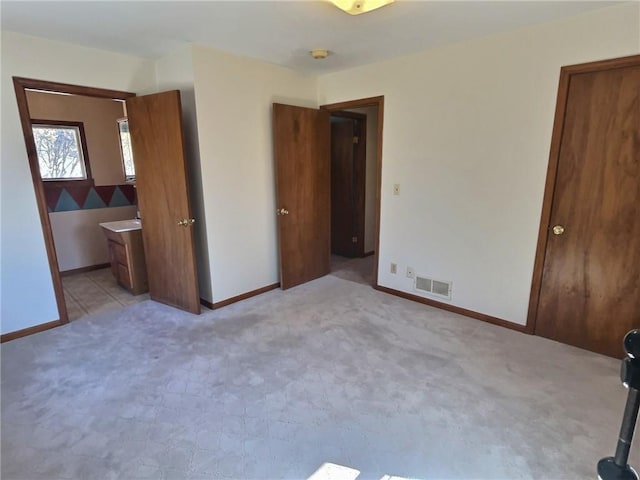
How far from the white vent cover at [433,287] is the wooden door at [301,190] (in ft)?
4.08

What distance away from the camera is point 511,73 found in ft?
8.45

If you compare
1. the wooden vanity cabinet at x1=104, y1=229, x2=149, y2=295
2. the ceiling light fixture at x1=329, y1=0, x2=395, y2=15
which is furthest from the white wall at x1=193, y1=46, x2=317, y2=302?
the ceiling light fixture at x1=329, y1=0, x2=395, y2=15

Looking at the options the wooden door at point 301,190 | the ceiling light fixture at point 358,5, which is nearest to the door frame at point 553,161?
the ceiling light fixture at point 358,5

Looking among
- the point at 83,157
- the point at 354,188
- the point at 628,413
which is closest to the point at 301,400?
the point at 628,413

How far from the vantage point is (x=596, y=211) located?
7.77 feet

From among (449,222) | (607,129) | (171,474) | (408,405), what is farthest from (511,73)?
(171,474)

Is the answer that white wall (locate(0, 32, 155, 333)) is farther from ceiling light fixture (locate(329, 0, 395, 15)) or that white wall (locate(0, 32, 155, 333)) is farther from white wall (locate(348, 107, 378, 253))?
white wall (locate(348, 107, 378, 253))

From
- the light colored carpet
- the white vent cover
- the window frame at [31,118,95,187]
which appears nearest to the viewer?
the light colored carpet

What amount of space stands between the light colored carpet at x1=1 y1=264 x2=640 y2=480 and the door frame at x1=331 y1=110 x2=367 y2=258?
204cm

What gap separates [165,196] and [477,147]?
2698 millimetres

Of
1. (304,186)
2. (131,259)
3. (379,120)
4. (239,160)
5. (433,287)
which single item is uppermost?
(379,120)

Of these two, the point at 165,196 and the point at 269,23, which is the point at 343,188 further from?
the point at 269,23

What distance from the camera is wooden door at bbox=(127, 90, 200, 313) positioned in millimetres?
2895

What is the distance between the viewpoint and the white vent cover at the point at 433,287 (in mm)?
3209
